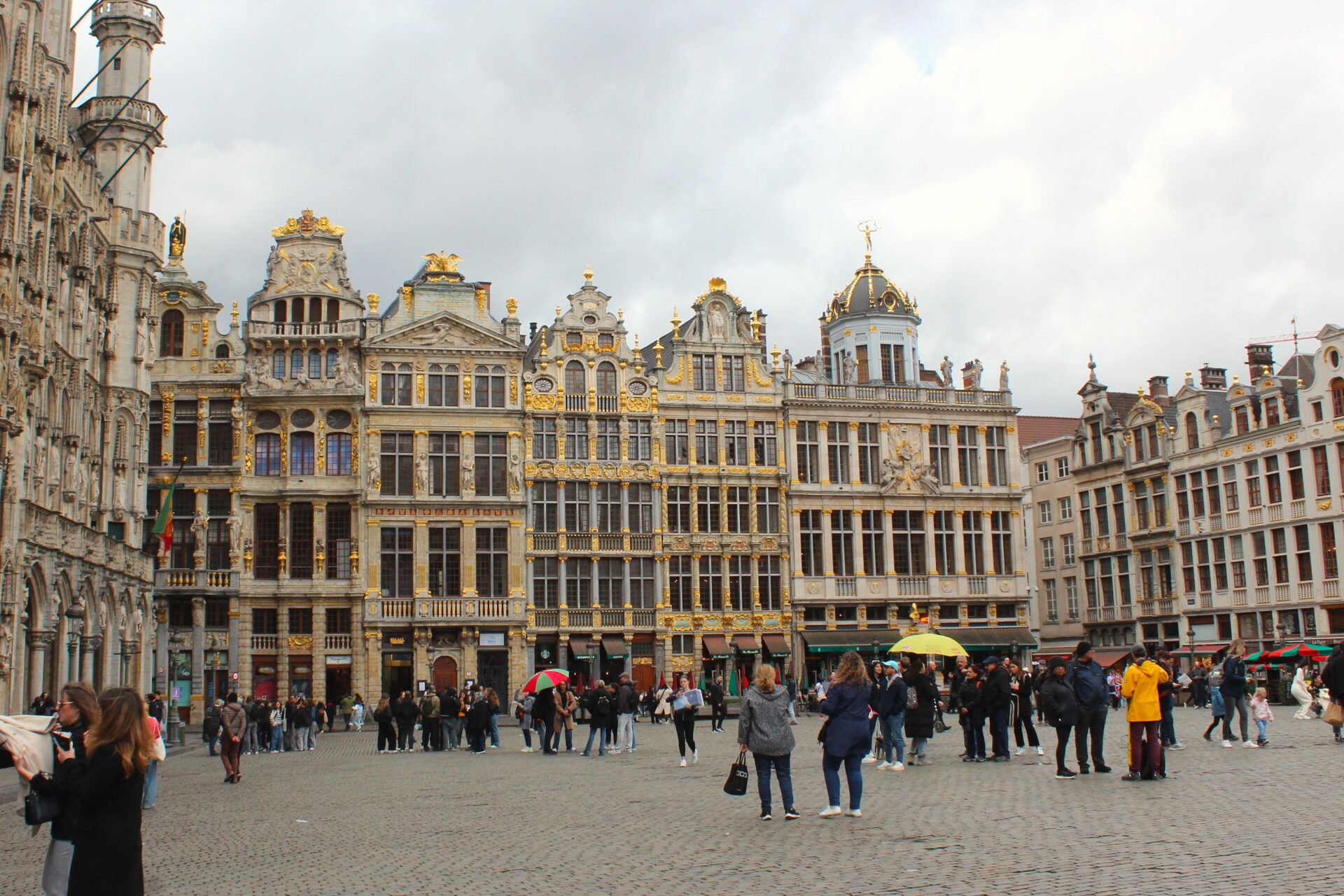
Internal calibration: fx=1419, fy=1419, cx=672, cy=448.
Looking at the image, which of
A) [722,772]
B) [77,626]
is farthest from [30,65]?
[722,772]

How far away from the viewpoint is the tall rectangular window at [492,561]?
173ft

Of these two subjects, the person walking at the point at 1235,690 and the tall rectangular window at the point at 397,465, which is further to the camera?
the tall rectangular window at the point at 397,465

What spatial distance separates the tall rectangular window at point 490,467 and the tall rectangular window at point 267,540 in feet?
24.5

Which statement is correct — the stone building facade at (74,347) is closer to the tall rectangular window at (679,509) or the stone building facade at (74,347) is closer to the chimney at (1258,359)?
the tall rectangular window at (679,509)

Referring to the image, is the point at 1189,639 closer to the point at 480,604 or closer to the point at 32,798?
the point at 480,604

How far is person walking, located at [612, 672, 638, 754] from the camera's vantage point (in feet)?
92.5

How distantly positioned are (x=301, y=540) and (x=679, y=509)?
47.0 ft

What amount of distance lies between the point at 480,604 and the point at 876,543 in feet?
53.6

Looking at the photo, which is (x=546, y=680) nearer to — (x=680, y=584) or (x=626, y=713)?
(x=626, y=713)

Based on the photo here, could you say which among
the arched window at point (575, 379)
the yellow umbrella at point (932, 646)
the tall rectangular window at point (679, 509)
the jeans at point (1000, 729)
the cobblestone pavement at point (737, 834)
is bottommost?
the cobblestone pavement at point (737, 834)

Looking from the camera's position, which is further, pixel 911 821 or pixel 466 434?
pixel 466 434

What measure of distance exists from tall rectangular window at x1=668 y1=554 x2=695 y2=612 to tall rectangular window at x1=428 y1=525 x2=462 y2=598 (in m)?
8.11

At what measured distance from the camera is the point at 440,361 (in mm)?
53656

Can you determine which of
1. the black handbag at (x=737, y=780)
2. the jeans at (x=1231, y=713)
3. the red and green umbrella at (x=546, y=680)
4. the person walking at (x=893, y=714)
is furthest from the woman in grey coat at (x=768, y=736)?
the red and green umbrella at (x=546, y=680)
